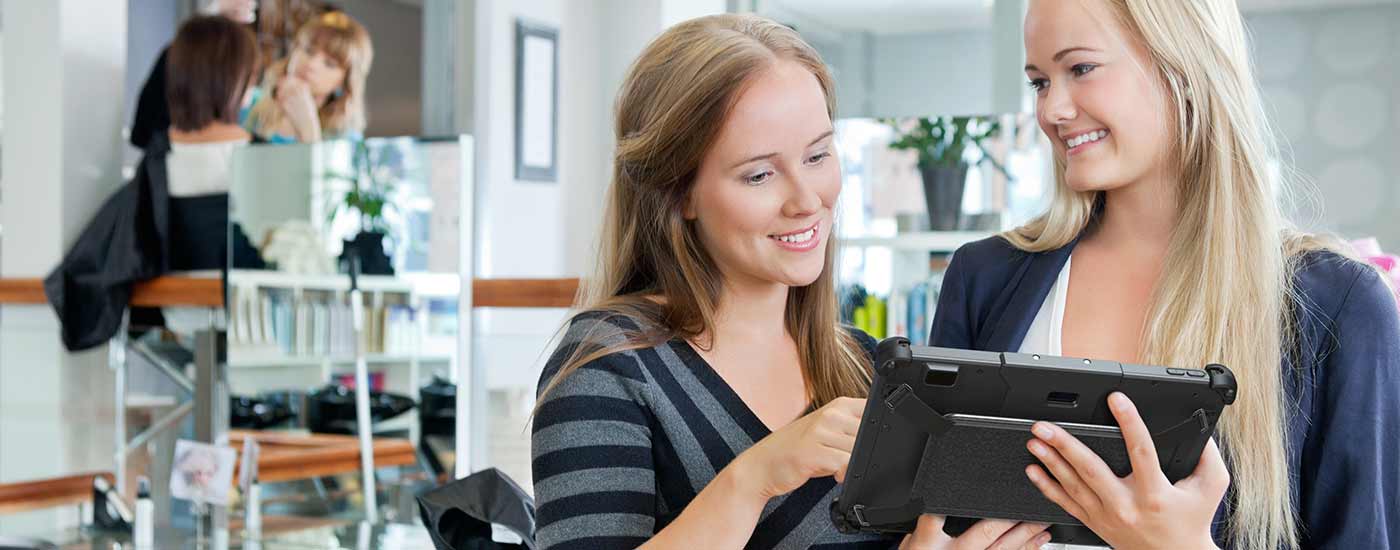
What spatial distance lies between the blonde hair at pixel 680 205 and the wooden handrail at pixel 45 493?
248 centimetres

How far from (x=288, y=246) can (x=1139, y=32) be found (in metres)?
2.57

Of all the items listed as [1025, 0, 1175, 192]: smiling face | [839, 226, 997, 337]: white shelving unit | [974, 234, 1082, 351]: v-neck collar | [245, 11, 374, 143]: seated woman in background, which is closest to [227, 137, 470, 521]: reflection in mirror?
[245, 11, 374, 143]: seated woman in background

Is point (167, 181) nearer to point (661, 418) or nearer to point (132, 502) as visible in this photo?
point (132, 502)

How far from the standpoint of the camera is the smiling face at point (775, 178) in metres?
1.15

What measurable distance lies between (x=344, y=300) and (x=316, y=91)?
4.69 feet

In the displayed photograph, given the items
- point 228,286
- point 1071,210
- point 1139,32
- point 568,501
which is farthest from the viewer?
point 228,286

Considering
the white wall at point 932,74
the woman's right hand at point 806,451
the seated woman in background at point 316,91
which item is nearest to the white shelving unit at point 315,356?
the seated woman in background at point 316,91

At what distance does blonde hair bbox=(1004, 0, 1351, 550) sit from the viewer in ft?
3.87

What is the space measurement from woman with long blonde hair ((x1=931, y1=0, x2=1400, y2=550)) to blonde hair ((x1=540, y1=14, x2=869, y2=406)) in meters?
0.20

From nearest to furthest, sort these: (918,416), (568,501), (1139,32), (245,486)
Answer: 1. (918,416)
2. (568,501)
3. (1139,32)
4. (245,486)

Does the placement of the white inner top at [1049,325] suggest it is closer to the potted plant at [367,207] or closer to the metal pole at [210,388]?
the potted plant at [367,207]

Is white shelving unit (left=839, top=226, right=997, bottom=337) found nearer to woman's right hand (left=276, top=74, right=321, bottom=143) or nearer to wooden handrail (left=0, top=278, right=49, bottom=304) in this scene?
woman's right hand (left=276, top=74, right=321, bottom=143)

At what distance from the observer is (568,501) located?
3.55 ft

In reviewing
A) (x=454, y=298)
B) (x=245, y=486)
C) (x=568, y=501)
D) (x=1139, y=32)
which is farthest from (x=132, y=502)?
(x=1139, y=32)
